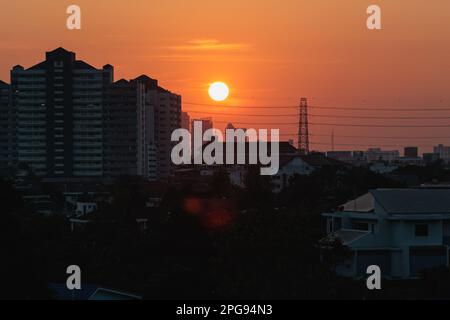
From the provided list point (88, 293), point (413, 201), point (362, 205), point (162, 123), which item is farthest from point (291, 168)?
point (88, 293)

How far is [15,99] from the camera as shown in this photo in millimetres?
58750

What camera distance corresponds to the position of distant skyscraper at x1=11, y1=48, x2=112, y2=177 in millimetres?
55594

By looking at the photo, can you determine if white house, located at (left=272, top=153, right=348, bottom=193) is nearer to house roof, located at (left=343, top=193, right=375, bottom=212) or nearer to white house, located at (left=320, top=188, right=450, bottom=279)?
house roof, located at (left=343, top=193, right=375, bottom=212)

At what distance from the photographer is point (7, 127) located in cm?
6031

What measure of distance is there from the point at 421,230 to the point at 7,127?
47862mm

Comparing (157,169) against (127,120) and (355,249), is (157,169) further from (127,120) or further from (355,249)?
(355,249)

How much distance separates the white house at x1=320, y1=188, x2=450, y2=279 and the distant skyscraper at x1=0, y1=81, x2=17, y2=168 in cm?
4600

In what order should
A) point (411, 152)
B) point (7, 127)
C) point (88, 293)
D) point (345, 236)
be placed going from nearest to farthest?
point (88, 293), point (345, 236), point (7, 127), point (411, 152)

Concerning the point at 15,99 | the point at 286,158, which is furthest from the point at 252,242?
the point at 15,99

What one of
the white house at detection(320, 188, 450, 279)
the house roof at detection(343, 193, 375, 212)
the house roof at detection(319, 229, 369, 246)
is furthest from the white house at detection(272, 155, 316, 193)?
the house roof at detection(319, 229, 369, 246)

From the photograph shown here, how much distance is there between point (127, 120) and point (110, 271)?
1697 inches

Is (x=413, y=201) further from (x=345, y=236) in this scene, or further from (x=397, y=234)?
(x=345, y=236)

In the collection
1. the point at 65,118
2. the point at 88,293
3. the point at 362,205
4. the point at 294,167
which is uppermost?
the point at 65,118
